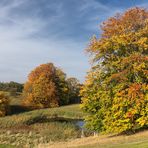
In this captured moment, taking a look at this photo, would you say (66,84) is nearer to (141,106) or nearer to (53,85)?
(53,85)

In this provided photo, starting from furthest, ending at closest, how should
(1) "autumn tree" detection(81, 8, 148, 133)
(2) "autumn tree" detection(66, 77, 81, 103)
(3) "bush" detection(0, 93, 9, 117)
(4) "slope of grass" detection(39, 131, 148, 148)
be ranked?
(2) "autumn tree" detection(66, 77, 81, 103) → (3) "bush" detection(0, 93, 9, 117) → (1) "autumn tree" detection(81, 8, 148, 133) → (4) "slope of grass" detection(39, 131, 148, 148)

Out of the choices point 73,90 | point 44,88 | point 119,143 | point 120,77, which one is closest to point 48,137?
point 120,77

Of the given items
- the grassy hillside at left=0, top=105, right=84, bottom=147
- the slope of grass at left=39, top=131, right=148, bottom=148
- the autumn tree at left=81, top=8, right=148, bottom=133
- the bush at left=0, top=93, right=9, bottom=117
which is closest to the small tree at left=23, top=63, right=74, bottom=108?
the bush at left=0, top=93, right=9, bottom=117

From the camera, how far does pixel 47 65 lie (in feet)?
362

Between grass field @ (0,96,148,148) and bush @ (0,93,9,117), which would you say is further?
bush @ (0,93,9,117)

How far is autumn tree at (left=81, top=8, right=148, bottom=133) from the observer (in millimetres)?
35375

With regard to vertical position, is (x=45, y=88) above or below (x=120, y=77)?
above

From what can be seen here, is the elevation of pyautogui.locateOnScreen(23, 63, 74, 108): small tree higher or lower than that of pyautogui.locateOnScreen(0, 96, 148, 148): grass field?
higher

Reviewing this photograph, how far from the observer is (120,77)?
120 ft

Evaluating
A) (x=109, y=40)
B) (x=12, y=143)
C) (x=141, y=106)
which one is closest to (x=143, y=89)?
(x=141, y=106)

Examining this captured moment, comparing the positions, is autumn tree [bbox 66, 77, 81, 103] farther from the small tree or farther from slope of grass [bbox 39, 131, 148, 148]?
slope of grass [bbox 39, 131, 148, 148]

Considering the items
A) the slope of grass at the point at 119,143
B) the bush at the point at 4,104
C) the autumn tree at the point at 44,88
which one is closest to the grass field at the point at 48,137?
the slope of grass at the point at 119,143

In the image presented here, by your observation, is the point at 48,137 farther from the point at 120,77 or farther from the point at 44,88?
the point at 44,88

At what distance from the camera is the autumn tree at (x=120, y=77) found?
3538 cm
